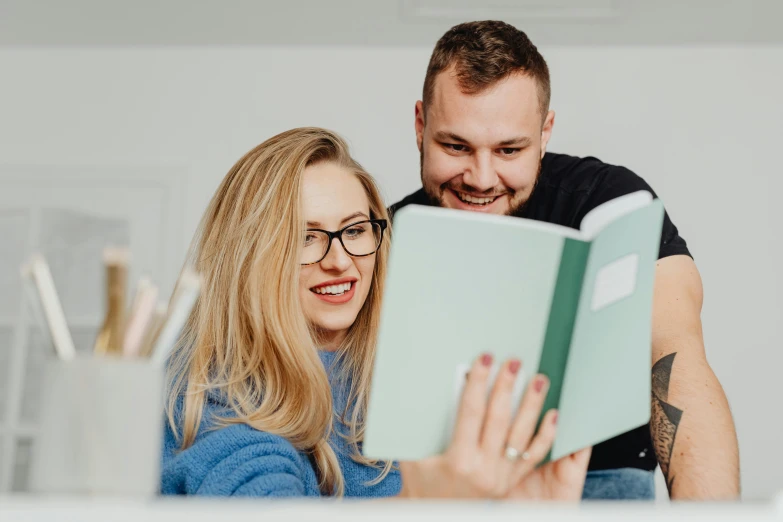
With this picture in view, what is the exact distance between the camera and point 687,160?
334 centimetres

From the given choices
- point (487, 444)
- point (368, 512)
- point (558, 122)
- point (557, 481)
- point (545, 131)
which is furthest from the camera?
point (558, 122)

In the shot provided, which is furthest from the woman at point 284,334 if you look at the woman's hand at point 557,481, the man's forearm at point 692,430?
the man's forearm at point 692,430

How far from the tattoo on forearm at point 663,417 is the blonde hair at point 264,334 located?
1.52 feet

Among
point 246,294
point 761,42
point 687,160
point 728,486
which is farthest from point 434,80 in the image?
point 761,42

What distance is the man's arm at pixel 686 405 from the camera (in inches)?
46.5

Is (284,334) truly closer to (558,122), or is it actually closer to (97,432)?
(97,432)

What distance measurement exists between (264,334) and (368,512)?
883 mm

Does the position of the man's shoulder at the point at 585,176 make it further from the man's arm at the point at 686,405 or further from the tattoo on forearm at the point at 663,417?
the tattoo on forearm at the point at 663,417

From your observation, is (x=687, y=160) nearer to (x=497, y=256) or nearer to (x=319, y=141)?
(x=319, y=141)

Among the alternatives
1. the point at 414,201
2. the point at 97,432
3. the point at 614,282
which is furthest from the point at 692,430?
the point at 414,201

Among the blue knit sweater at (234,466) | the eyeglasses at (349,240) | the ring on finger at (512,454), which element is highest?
the eyeglasses at (349,240)

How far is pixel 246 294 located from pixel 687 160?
2289 mm

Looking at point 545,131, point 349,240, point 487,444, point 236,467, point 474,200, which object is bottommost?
point 236,467

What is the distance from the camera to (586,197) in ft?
6.09
